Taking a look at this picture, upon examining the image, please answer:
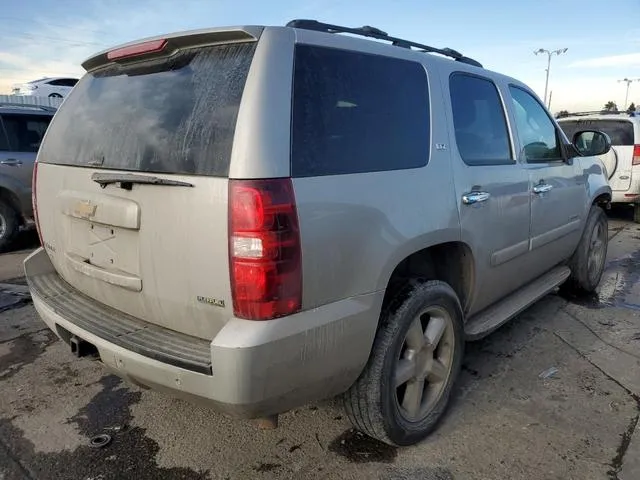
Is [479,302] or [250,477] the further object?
[479,302]

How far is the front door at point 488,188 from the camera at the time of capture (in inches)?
113

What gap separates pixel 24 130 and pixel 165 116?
6.10 metres

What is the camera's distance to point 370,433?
2.50 meters

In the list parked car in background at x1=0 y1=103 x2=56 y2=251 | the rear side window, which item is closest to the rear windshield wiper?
the rear side window

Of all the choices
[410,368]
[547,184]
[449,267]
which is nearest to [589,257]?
[547,184]

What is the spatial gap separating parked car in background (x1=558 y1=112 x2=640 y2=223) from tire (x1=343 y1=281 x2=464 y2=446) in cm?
711

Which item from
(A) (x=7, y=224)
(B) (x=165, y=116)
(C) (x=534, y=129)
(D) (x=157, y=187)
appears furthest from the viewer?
(A) (x=7, y=224)

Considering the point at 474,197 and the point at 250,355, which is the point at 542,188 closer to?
the point at 474,197

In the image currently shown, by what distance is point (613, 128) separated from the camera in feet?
28.8

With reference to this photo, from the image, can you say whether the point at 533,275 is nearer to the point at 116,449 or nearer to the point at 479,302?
the point at 479,302

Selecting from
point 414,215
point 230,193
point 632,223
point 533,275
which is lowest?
point 632,223

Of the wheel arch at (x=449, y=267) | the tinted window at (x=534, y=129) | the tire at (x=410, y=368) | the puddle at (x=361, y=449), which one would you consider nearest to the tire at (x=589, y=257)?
the tinted window at (x=534, y=129)

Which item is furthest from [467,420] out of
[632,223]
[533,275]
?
[632,223]

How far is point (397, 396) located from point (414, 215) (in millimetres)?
947
